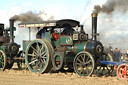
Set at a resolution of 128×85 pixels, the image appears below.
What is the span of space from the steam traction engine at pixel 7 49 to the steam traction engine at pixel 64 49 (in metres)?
2.17

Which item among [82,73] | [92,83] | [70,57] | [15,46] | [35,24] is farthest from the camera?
[15,46]

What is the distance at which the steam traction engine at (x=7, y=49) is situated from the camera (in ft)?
49.9

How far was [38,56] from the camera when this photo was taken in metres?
13.0

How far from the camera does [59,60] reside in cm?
1217

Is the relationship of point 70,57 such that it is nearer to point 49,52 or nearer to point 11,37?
point 49,52

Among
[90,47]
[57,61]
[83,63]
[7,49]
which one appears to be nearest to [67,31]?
[57,61]

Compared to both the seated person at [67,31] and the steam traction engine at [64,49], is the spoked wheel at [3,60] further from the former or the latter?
the seated person at [67,31]

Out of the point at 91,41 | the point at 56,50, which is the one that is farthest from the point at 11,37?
the point at 91,41

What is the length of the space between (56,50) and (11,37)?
14.0 feet

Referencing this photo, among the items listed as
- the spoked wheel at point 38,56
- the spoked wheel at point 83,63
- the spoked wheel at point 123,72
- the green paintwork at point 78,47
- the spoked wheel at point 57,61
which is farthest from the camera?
the spoked wheel at point 38,56

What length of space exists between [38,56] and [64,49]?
1.44 m

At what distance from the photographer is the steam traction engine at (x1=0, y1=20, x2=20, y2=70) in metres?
15.2

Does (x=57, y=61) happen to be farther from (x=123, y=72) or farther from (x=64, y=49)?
(x=123, y=72)

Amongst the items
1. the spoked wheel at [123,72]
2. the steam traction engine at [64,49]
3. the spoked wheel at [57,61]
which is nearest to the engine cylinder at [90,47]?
the steam traction engine at [64,49]
